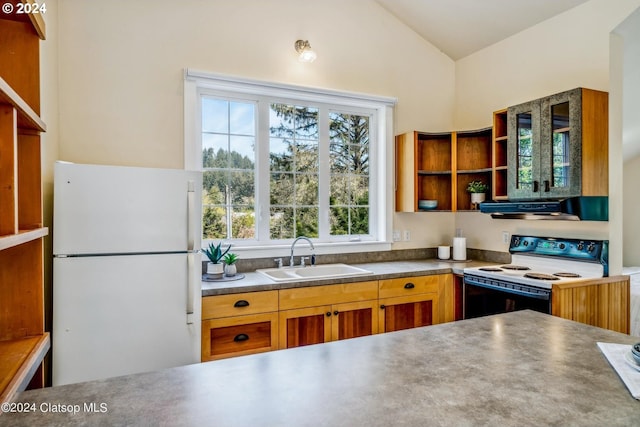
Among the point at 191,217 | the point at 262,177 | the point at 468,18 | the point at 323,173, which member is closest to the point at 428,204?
the point at 323,173

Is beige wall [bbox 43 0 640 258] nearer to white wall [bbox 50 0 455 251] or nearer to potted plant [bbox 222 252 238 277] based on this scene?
white wall [bbox 50 0 455 251]

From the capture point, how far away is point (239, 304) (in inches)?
97.0

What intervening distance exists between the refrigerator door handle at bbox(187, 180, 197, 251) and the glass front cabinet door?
7.61 feet

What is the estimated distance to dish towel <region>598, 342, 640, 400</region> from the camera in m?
1.04

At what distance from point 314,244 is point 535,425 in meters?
2.56

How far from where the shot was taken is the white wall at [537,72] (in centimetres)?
278

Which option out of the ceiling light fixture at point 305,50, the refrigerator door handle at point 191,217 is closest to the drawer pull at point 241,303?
the refrigerator door handle at point 191,217

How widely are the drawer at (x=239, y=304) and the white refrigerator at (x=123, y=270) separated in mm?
160

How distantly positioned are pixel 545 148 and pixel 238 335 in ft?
7.97

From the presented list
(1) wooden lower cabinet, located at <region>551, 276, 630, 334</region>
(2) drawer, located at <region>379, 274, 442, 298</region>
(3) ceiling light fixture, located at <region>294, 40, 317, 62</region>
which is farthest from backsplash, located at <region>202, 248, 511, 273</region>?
(3) ceiling light fixture, located at <region>294, 40, 317, 62</region>

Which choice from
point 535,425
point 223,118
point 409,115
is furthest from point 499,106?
point 535,425

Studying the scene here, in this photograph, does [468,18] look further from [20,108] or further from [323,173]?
[20,108]

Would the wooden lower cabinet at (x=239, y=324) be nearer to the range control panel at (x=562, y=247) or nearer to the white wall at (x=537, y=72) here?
the range control panel at (x=562, y=247)

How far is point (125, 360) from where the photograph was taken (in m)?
2.08
